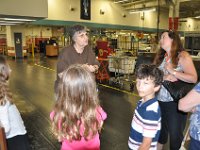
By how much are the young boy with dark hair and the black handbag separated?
0.39 metres

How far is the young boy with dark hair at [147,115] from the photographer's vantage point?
1.55 meters

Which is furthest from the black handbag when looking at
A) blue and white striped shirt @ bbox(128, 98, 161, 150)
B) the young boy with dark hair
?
blue and white striped shirt @ bbox(128, 98, 161, 150)

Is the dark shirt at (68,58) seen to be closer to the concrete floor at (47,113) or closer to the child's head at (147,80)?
the child's head at (147,80)

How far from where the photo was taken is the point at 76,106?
1.37 m

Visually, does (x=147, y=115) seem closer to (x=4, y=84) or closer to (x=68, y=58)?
(x=4, y=84)

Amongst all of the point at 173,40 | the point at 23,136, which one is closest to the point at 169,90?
the point at 173,40

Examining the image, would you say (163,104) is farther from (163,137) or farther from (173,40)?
(173,40)

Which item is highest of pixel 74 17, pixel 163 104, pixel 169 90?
pixel 74 17

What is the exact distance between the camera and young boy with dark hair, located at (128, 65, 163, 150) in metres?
1.55

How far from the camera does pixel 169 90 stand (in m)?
2.08

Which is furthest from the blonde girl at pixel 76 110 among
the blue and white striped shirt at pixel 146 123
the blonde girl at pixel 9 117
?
the blonde girl at pixel 9 117

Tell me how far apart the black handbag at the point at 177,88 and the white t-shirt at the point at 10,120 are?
4.83 feet

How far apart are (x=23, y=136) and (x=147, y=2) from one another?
1856cm

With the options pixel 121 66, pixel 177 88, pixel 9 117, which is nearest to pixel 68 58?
pixel 9 117
